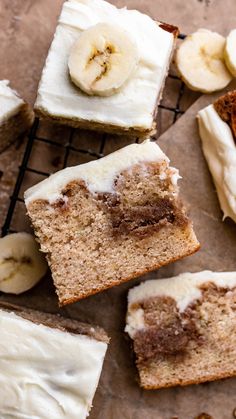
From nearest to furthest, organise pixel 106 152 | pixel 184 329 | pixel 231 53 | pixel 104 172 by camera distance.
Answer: pixel 104 172 < pixel 184 329 < pixel 231 53 < pixel 106 152

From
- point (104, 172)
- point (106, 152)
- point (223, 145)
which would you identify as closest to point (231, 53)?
point (223, 145)

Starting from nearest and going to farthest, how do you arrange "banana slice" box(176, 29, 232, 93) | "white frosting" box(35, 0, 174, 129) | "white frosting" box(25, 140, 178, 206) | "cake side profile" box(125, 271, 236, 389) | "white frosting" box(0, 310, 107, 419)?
1. "white frosting" box(0, 310, 107, 419)
2. "white frosting" box(25, 140, 178, 206)
3. "white frosting" box(35, 0, 174, 129)
4. "cake side profile" box(125, 271, 236, 389)
5. "banana slice" box(176, 29, 232, 93)

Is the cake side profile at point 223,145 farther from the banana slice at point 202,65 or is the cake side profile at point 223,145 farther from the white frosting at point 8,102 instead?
the white frosting at point 8,102

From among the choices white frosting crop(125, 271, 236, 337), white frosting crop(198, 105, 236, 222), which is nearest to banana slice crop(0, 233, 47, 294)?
white frosting crop(125, 271, 236, 337)

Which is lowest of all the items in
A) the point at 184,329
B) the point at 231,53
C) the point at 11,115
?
the point at 184,329

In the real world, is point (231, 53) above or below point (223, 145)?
above

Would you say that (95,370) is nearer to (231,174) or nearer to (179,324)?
(179,324)

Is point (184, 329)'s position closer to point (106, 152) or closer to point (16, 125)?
point (106, 152)

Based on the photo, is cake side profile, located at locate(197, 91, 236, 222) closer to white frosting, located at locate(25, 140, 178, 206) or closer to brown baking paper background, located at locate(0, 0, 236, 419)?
brown baking paper background, located at locate(0, 0, 236, 419)
